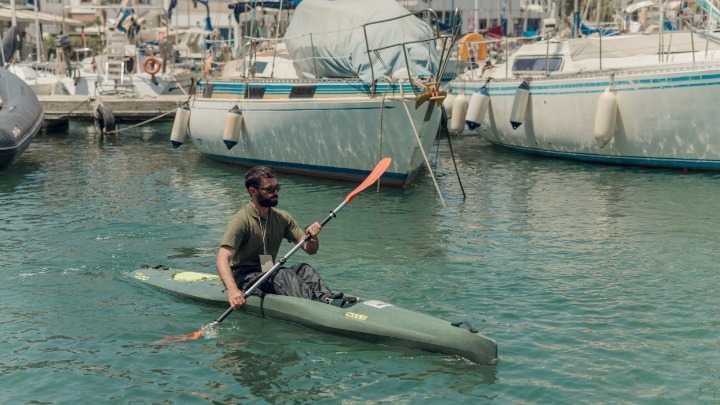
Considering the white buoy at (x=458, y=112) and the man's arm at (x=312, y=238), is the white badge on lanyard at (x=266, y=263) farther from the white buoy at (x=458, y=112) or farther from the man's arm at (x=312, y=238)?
the white buoy at (x=458, y=112)

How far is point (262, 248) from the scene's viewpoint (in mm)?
10141

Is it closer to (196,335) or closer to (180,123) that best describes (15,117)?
(180,123)

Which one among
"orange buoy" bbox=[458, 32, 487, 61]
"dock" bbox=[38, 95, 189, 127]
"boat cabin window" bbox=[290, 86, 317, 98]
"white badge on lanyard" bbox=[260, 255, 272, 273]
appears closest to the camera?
"white badge on lanyard" bbox=[260, 255, 272, 273]

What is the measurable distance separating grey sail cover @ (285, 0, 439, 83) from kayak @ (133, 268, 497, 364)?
949 cm

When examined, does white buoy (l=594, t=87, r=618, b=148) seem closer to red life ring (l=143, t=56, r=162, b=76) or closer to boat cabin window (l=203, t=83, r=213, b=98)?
boat cabin window (l=203, t=83, r=213, b=98)

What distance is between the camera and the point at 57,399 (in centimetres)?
847

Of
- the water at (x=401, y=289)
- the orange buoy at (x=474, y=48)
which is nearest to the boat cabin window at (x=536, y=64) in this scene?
the water at (x=401, y=289)

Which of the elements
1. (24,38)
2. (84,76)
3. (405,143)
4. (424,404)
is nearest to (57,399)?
(424,404)

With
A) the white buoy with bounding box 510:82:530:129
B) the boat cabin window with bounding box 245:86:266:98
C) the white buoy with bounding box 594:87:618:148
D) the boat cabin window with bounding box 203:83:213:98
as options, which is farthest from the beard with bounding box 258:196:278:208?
the white buoy with bounding box 510:82:530:129

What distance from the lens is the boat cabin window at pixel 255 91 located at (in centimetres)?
2123

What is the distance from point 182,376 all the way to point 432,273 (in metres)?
4.62

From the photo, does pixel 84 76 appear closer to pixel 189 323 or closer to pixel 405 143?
pixel 405 143

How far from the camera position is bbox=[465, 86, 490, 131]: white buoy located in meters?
24.8

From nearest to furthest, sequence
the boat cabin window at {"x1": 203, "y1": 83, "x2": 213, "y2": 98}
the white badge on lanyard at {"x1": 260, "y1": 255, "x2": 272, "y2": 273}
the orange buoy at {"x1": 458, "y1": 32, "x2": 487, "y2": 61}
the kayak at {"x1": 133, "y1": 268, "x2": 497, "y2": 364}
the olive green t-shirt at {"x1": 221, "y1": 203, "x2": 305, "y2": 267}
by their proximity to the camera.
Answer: the kayak at {"x1": 133, "y1": 268, "x2": 497, "y2": 364}, the olive green t-shirt at {"x1": 221, "y1": 203, "x2": 305, "y2": 267}, the white badge on lanyard at {"x1": 260, "y1": 255, "x2": 272, "y2": 273}, the boat cabin window at {"x1": 203, "y1": 83, "x2": 213, "y2": 98}, the orange buoy at {"x1": 458, "y1": 32, "x2": 487, "y2": 61}
